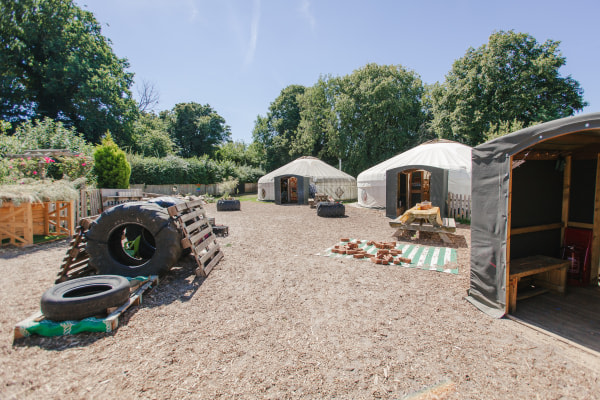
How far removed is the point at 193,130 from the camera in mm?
37188

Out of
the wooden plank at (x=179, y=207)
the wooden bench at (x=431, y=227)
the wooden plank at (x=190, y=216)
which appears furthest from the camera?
the wooden bench at (x=431, y=227)

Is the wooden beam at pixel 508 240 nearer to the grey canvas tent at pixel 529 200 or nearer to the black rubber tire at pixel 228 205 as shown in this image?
the grey canvas tent at pixel 529 200

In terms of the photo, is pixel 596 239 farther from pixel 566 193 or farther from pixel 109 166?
pixel 109 166

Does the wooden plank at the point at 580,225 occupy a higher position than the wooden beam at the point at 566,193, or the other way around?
the wooden beam at the point at 566,193

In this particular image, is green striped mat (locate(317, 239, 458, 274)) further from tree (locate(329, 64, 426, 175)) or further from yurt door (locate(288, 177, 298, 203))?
tree (locate(329, 64, 426, 175))

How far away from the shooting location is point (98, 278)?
11.6ft

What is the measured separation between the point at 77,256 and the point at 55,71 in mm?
23005

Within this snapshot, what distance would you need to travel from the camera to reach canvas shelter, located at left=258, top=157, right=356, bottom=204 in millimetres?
17703

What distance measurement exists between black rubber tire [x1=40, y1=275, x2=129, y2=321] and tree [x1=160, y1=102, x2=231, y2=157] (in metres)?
36.0

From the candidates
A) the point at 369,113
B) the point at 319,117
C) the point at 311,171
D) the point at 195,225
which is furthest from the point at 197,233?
the point at 319,117

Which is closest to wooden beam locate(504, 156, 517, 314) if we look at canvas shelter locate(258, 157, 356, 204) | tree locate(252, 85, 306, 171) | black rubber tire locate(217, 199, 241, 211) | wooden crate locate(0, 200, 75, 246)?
wooden crate locate(0, 200, 75, 246)

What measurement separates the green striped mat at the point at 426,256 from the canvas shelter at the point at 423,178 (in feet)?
13.8

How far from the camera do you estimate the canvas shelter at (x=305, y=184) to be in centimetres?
1770

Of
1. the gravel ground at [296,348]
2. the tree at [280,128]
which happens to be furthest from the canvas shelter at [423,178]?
the tree at [280,128]
